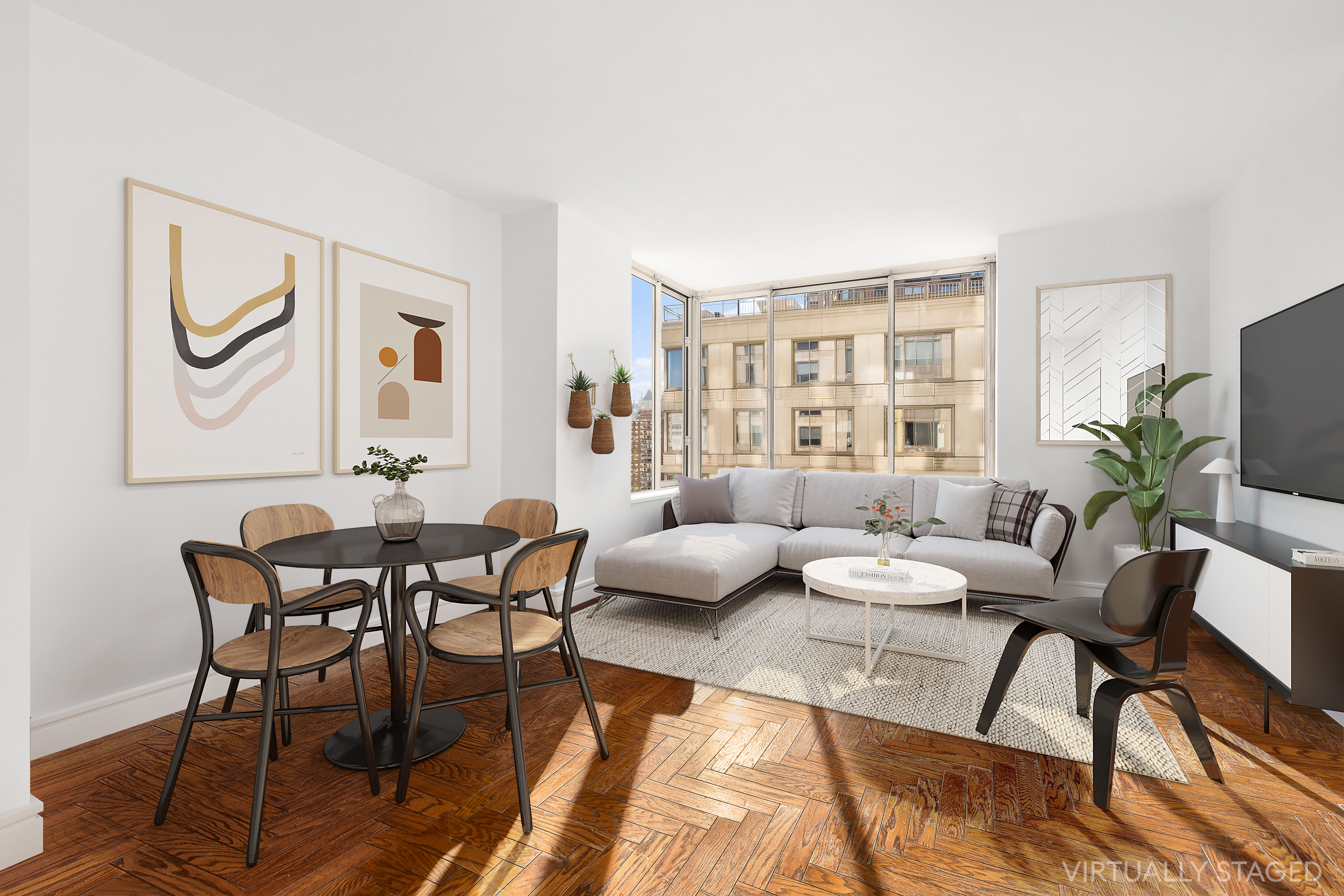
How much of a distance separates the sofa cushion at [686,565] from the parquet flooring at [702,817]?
112 centimetres

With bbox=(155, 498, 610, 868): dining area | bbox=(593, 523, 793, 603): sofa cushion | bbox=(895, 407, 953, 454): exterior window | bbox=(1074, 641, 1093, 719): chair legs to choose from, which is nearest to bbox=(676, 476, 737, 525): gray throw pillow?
bbox=(593, 523, 793, 603): sofa cushion

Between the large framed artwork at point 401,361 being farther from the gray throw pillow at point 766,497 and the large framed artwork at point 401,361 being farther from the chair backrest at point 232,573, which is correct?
the gray throw pillow at point 766,497

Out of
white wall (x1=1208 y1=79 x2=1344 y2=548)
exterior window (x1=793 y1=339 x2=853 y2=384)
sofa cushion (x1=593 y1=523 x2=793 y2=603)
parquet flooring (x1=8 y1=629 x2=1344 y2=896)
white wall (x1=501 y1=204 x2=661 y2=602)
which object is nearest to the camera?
parquet flooring (x1=8 y1=629 x2=1344 y2=896)

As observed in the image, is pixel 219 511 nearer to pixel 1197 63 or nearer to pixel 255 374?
pixel 255 374

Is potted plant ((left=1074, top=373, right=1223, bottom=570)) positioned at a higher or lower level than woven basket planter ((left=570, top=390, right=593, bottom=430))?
lower

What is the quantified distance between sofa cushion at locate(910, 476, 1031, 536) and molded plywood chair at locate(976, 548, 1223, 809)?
8.65 feet

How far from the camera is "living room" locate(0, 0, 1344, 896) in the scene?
73.6 inches

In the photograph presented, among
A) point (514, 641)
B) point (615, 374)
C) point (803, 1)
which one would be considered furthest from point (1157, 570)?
point (615, 374)

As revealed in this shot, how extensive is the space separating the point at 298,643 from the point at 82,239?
1798mm

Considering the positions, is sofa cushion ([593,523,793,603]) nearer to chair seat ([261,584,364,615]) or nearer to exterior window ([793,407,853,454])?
chair seat ([261,584,364,615])

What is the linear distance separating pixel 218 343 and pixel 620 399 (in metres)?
2.46

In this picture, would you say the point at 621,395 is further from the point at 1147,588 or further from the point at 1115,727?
the point at 1115,727

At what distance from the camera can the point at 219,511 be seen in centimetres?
286

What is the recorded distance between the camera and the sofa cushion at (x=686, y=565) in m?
3.73
